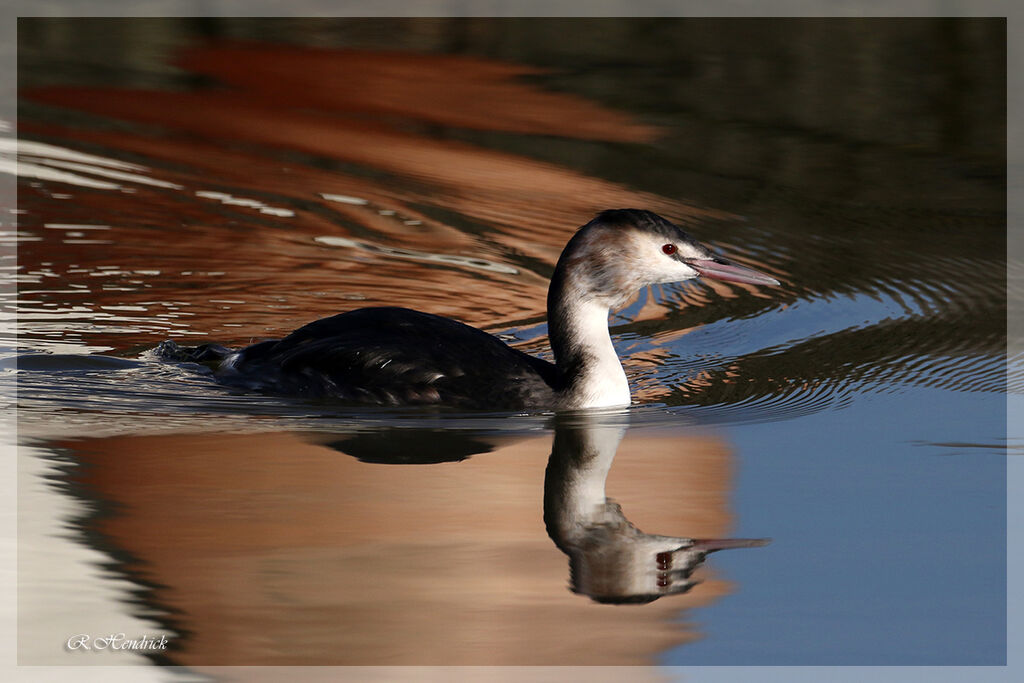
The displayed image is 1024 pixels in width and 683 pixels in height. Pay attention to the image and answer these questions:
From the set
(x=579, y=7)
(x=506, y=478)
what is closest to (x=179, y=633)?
(x=506, y=478)

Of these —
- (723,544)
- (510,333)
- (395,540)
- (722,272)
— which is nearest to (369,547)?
(395,540)

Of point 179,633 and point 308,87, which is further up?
point 308,87

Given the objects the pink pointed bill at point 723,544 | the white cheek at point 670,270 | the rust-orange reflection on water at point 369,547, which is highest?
the white cheek at point 670,270

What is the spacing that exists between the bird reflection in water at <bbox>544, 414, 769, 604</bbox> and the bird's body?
2.90ft

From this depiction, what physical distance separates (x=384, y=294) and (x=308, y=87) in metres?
4.55

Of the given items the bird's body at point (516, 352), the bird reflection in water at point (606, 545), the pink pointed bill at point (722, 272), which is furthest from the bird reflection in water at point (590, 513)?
the pink pointed bill at point (722, 272)

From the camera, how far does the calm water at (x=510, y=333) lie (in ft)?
16.0

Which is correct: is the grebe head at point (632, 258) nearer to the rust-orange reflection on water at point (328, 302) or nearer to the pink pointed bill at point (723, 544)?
the rust-orange reflection on water at point (328, 302)

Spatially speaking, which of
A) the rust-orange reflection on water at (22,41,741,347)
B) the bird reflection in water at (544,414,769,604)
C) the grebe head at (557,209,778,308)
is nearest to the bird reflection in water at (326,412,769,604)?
the bird reflection in water at (544,414,769,604)

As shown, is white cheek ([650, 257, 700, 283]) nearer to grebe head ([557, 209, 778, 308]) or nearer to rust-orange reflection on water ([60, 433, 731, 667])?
grebe head ([557, 209, 778, 308])

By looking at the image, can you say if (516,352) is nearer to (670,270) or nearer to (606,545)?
(670,270)

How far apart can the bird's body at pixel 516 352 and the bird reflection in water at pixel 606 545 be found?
883 millimetres

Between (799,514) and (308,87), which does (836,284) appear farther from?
(308,87)

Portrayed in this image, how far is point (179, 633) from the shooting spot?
15.4 ft
